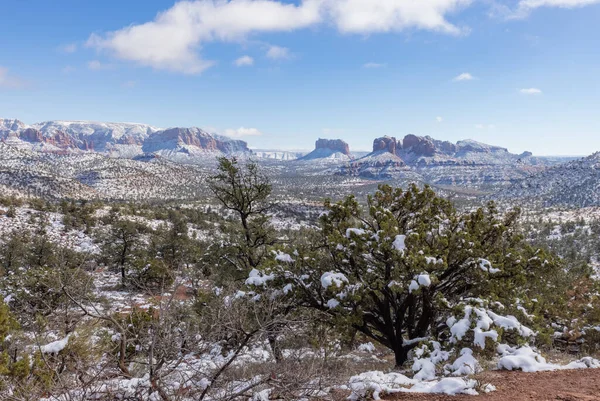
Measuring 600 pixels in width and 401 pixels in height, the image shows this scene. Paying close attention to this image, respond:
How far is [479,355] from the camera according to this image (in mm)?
7406

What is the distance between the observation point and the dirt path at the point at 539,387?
5309 millimetres

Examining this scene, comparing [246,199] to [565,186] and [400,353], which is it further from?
[565,186]

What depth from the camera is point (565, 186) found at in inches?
4872

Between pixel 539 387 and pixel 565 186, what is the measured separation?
149809 mm

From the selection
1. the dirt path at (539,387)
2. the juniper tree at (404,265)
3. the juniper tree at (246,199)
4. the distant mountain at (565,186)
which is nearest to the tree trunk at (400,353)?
the juniper tree at (404,265)

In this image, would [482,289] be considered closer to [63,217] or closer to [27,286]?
[27,286]

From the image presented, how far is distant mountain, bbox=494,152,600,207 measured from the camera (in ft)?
352

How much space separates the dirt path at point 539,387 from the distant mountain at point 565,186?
11874cm

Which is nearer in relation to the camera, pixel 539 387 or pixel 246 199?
pixel 539 387

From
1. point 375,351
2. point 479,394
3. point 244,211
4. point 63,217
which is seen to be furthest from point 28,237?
point 479,394

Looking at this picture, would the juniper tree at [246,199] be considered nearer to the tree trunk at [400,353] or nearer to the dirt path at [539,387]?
the tree trunk at [400,353]

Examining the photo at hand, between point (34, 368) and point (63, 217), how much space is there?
47.3m

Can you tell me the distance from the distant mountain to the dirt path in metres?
119

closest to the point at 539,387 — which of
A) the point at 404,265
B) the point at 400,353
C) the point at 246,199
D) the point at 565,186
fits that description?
the point at 404,265
